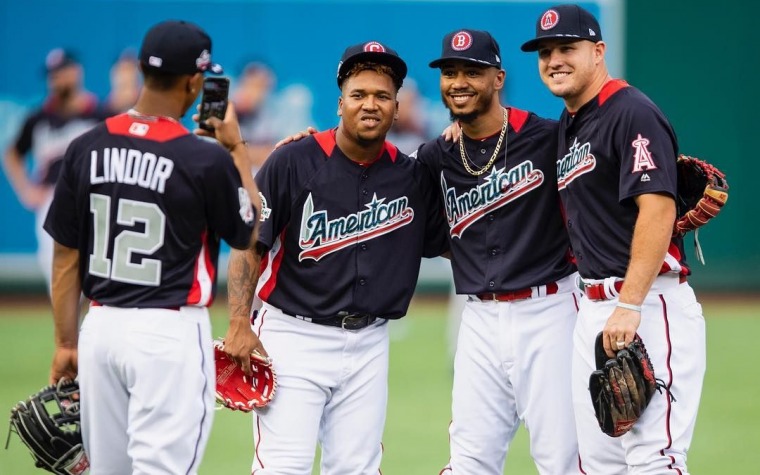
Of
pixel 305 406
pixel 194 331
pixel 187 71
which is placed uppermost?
pixel 187 71

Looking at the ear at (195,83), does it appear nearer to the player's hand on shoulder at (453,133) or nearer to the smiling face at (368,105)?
the smiling face at (368,105)

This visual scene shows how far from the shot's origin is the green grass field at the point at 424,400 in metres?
6.99

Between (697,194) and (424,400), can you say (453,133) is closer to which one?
(697,194)

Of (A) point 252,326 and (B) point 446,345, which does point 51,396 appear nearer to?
(A) point 252,326

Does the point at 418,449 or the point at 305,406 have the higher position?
the point at 305,406

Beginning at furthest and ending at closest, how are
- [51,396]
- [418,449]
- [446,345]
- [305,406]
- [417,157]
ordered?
[446,345] < [418,449] < [417,157] < [305,406] < [51,396]

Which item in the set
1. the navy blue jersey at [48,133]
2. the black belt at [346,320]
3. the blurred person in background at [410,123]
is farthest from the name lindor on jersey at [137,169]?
the navy blue jersey at [48,133]

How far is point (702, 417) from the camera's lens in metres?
8.37

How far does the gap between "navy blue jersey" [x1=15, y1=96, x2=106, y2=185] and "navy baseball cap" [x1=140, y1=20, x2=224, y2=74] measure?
991 centimetres

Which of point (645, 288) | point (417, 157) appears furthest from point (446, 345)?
point (645, 288)

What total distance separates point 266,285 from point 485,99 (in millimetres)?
1259

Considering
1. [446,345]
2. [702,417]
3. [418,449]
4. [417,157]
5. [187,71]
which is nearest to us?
[187,71]

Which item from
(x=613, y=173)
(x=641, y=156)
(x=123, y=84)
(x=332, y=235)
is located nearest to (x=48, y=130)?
(x=123, y=84)

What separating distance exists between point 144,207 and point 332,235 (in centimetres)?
114
